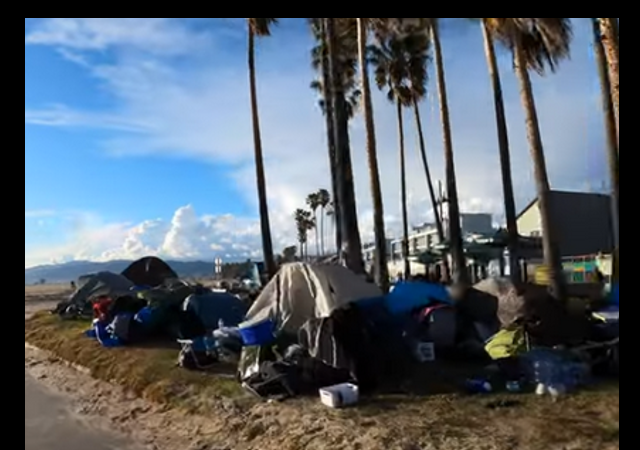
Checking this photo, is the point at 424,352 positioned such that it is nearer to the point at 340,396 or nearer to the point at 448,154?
the point at 340,396

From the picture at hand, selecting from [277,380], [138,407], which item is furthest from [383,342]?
[138,407]

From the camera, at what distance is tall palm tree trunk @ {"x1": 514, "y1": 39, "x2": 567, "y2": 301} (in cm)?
1218

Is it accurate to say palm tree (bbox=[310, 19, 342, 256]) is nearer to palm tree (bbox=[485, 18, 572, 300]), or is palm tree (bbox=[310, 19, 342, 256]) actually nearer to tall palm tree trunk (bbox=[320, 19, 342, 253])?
tall palm tree trunk (bbox=[320, 19, 342, 253])

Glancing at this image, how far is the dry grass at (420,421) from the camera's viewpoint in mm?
5969

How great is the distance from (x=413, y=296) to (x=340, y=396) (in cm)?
332

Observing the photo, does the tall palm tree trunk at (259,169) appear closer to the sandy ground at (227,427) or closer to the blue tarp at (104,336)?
the blue tarp at (104,336)

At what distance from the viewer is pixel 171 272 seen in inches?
1133

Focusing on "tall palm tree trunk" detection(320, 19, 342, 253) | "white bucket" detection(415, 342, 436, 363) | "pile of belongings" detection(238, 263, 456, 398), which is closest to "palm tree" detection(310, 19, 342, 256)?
"tall palm tree trunk" detection(320, 19, 342, 253)

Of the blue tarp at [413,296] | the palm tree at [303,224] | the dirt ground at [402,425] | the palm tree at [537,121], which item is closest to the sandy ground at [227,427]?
the dirt ground at [402,425]

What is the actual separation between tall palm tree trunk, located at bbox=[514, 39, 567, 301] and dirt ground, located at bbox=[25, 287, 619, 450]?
525cm

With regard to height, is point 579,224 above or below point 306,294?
above

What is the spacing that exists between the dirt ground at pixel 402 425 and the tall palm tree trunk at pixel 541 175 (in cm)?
525

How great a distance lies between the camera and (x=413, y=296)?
10.6m

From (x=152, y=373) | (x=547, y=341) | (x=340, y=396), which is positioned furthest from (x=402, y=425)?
(x=152, y=373)
